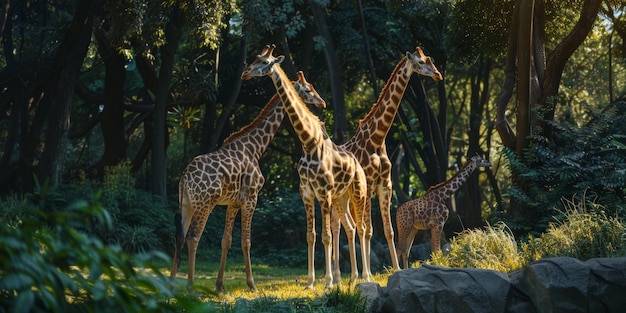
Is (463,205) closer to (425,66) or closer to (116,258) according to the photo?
(425,66)

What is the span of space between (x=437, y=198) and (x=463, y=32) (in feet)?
17.1

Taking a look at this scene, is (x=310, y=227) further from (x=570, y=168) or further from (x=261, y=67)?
(x=570, y=168)

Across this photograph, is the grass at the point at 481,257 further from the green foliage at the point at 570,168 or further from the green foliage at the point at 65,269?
the green foliage at the point at 65,269

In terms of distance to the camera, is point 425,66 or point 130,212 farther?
point 130,212

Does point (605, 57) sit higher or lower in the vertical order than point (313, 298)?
higher

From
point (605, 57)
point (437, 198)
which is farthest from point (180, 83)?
point (605, 57)

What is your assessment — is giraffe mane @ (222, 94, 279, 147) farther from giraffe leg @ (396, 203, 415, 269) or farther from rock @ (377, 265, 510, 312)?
rock @ (377, 265, 510, 312)

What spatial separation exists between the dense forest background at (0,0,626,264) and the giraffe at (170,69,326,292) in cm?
512

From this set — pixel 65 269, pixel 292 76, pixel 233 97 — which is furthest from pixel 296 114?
pixel 233 97

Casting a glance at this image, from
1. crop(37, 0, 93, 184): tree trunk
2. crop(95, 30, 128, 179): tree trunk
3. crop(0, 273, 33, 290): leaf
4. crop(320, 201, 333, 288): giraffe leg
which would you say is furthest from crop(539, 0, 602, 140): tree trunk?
crop(0, 273, 33, 290): leaf

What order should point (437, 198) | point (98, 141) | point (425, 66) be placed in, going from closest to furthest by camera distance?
point (425, 66)
point (437, 198)
point (98, 141)

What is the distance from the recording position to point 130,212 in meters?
22.4

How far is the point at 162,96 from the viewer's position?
2402cm

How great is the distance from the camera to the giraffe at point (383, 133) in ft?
46.2
